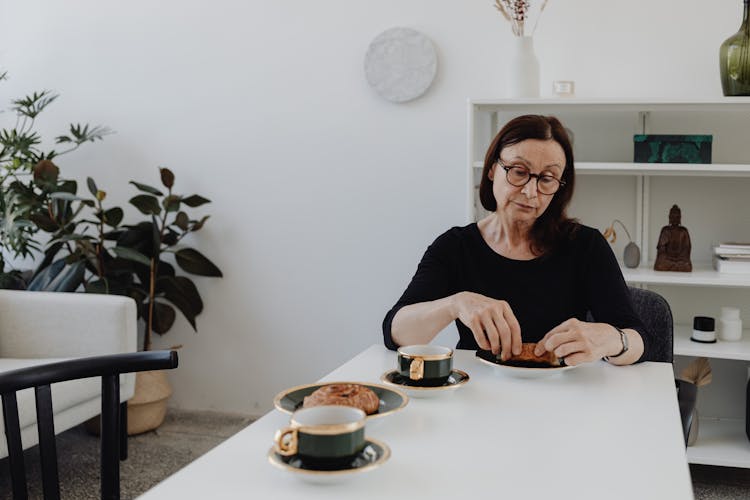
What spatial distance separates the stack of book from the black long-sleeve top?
95 cm

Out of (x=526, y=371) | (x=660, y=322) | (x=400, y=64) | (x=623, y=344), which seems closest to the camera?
(x=526, y=371)

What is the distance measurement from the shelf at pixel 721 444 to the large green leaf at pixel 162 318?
6.78 ft

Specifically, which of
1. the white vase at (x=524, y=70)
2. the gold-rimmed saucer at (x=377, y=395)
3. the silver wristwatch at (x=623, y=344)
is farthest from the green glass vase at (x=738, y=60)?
the gold-rimmed saucer at (x=377, y=395)

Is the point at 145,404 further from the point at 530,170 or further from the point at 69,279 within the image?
the point at 530,170

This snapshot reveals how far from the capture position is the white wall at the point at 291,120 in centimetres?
287

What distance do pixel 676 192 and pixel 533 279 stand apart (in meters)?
1.31

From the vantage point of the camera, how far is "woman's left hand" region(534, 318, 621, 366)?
4.34 feet

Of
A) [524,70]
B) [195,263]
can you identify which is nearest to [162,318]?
[195,263]

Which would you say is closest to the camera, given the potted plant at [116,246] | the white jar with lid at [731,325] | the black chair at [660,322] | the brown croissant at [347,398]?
the brown croissant at [347,398]

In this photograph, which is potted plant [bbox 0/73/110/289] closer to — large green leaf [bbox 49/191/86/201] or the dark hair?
large green leaf [bbox 49/191/86/201]

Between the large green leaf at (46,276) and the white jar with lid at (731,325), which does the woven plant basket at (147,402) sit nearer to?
the large green leaf at (46,276)

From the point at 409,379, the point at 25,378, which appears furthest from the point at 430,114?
the point at 25,378

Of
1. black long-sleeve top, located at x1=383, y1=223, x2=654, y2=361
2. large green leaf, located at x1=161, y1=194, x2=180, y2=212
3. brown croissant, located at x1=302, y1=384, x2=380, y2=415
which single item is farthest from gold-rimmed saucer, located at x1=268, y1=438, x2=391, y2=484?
large green leaf, located at x1=161, y1=194, x2=180, y2=212

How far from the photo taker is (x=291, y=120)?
3.19 m
